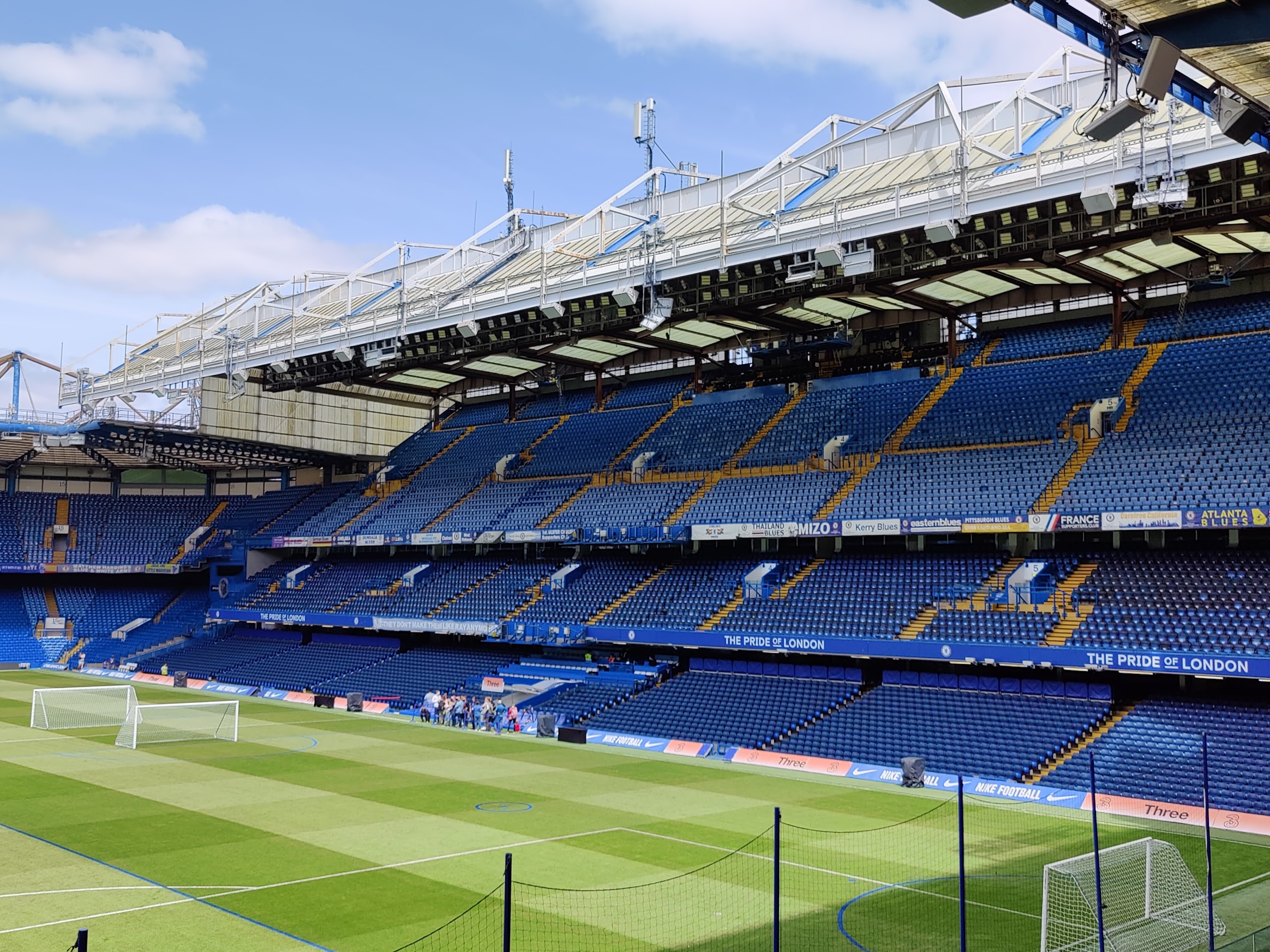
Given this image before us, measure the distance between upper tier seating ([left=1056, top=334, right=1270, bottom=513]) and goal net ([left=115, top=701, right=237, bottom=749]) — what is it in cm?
2864

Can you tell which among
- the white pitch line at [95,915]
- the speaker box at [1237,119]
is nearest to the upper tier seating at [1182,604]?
the speaker box at [1237,119]

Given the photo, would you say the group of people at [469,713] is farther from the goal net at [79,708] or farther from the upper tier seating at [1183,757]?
the upper tier seating at [1183,757]

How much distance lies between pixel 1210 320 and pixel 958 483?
35.9ft

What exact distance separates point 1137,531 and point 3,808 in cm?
3263

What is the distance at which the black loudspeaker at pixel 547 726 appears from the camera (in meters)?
39.3

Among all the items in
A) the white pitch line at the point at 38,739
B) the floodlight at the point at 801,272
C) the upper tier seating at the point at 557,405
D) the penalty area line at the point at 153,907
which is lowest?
the white pitch line at the point at 38,739

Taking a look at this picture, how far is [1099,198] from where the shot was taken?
28422 mm

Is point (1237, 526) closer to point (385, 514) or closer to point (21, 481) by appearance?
point (385, 514)

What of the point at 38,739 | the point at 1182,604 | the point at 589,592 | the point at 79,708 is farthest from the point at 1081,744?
the point at 79,708

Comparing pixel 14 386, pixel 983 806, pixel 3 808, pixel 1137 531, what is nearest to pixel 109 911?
pixel 3 808

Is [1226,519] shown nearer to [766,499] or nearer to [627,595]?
[766,499]

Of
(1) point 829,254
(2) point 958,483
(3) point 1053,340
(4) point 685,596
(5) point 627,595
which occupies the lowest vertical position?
(5) point 627,595

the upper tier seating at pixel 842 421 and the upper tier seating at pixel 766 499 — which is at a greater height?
the upper tier seating at pixel 842 421

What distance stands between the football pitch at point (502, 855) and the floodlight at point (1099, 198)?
1447 cm
